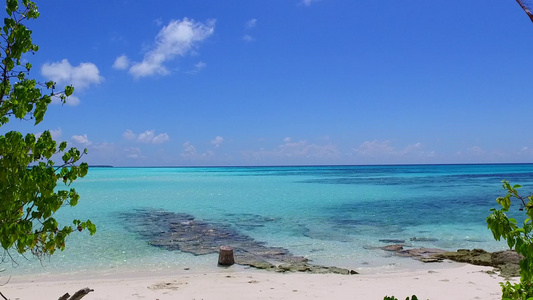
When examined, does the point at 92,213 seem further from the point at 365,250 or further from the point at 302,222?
the point at 365,250

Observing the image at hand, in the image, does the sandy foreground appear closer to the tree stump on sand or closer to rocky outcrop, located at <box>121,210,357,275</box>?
the tree stump on sand

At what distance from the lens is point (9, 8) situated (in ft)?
11.7

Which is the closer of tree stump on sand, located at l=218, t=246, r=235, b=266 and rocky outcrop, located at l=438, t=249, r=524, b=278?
rocky outcrop, located at l=438, t=249, r=524, b=278

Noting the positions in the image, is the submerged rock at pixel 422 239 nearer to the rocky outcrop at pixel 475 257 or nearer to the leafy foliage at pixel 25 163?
the rocky outcrop at pixel 475 257

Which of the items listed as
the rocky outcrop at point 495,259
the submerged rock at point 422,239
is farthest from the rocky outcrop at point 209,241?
the submerged rock at point 422,239

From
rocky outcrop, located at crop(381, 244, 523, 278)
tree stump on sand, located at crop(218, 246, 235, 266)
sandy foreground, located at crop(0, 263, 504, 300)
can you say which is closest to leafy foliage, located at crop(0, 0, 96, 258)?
sandy foreground, located at crop(0, 263, 504, 300)

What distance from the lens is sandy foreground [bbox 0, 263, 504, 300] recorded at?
9.34 meters

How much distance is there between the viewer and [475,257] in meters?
13.0

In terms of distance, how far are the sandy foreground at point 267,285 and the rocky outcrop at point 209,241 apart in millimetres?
951

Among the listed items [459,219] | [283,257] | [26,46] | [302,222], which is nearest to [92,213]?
[302,222]

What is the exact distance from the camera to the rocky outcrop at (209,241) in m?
12.7

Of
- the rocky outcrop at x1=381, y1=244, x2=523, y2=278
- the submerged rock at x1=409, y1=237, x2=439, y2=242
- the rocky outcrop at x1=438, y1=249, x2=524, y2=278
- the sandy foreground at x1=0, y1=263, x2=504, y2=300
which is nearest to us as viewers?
the sandy foreground at x1=0, y1=263, x2=504, y2=300

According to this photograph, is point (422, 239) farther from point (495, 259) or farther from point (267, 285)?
point (267, 285)

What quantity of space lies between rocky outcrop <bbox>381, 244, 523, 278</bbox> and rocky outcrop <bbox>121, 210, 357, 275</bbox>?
3.57 metres
